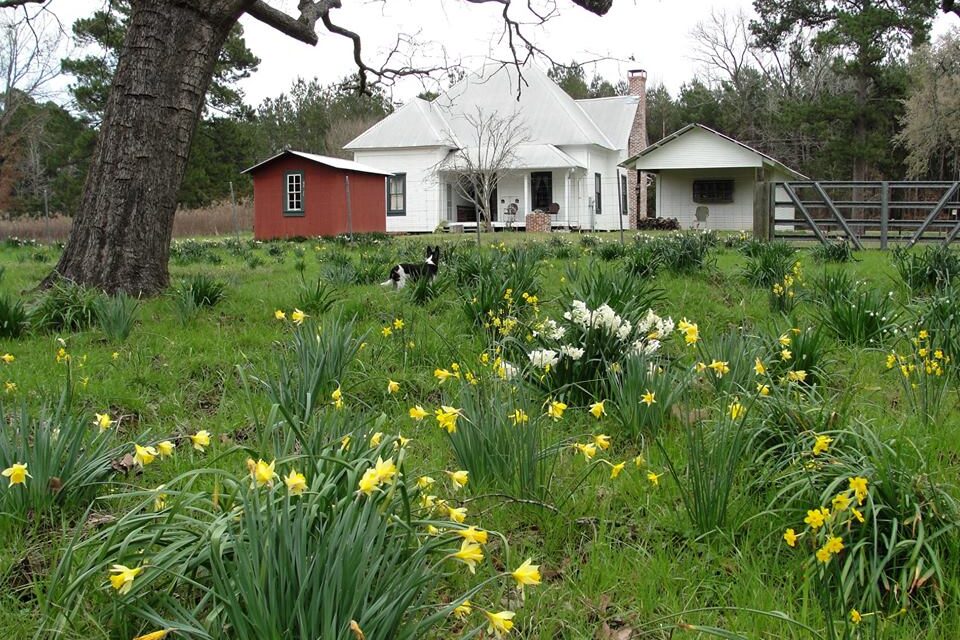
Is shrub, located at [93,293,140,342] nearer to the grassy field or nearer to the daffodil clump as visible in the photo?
the grassy field

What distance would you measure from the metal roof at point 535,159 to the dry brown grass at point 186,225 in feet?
33.0

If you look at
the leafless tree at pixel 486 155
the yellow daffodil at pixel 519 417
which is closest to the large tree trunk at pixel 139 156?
the yellow daffodil at pixel 519 417

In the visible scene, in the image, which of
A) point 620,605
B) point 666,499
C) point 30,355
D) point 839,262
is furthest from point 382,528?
point 839,262

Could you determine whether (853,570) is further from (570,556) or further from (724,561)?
(570,556)

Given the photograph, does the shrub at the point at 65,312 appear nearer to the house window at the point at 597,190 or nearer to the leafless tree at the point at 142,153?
the leafless tree at the point at 142,153

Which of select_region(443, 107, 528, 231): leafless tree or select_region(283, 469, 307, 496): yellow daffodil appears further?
select_region(443, 107, 528, 231): leafless tree

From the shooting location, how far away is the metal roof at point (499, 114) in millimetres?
33250

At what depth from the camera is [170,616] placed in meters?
1.93

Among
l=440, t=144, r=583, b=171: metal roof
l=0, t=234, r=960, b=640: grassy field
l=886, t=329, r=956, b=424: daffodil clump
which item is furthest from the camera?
l=440, t=144, r=583, b=171: metal roof

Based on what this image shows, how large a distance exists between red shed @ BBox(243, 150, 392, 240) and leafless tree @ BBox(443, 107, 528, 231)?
12.4 feet

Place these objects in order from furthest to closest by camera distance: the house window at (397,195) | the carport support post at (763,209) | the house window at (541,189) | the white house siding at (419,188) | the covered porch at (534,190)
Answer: the house window at (541,189), the house window at (397,195), the white house siding at (419,188), the covered porch at (534,190), the carport support post at (763,209)

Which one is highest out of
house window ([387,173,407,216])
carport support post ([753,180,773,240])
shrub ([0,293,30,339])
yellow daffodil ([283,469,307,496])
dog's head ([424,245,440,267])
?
house window ([387,173,407,216])

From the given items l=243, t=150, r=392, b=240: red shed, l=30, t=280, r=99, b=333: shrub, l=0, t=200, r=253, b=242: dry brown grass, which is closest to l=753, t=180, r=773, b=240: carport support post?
l=30, t=280, r=99, b=333: shrub

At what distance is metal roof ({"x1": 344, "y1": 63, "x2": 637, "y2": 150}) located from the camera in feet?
109
